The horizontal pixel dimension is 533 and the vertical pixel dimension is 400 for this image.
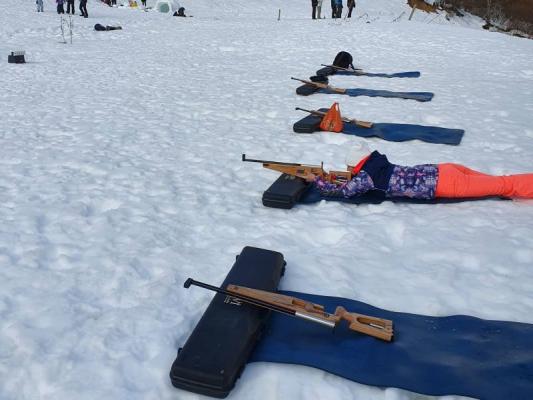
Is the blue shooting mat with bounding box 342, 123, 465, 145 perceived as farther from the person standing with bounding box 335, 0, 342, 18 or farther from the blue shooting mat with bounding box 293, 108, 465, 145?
the person standing with bounding box 335, 0, 342, 18

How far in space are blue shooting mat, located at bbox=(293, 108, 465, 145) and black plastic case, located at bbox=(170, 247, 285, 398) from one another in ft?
14.1

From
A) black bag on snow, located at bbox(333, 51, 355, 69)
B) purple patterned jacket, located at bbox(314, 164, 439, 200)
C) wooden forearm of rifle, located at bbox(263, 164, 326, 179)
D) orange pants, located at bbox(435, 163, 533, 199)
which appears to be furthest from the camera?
black bag on snow, located at bbox(333, 51, 355, 69)

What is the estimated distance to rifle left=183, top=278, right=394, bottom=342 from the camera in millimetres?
3010

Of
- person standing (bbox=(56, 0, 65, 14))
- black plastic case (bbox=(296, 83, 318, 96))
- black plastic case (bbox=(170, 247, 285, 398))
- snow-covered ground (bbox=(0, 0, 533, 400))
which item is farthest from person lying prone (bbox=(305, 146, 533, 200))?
person standing (bbox=(56, 0, 65, 14))

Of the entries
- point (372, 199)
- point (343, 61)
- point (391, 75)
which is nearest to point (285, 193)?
point (372, 199)

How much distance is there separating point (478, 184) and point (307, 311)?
106 inches

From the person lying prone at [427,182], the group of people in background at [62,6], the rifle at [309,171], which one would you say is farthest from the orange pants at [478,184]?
the group of people in background at [62,6]

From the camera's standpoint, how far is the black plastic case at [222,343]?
2.64 metres

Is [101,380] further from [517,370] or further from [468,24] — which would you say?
[468,24]

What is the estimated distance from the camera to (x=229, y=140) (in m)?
7.19

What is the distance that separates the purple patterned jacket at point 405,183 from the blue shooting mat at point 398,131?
2335mm

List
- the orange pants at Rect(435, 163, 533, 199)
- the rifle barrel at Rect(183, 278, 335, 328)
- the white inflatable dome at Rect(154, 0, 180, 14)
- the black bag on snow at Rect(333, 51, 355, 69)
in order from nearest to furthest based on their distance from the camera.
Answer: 1. the rifle barrel at Rect(183, 278, 335, 328)
2. the orange pants at Rect(435, 163, 533, 199)
3. the black bag on snow at Rect(333, 51, 355, 69)
4. the white inflatable dome at Rect(154, 0, 180, 14)

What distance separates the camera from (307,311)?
3068mm

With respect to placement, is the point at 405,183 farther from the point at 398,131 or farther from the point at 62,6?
the point at 62,6
